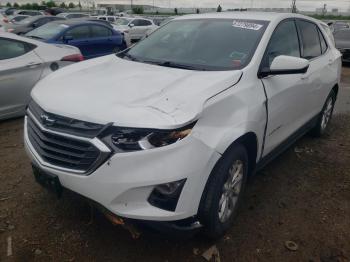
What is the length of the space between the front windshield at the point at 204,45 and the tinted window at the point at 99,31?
6669 mm

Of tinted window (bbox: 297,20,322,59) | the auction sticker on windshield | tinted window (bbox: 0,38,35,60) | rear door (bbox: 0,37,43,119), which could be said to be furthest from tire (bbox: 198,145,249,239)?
tinted window (bbox: 0,38,35,60)

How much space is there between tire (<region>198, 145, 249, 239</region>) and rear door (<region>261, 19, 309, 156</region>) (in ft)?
1.87

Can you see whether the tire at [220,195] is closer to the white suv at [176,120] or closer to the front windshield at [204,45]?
the white suv at [176,120]

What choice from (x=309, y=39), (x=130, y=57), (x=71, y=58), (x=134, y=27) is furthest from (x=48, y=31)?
(x=134, y=27)

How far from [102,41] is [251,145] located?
8.24 metres

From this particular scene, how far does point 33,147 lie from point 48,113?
1.13ft

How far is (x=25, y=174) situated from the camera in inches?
147

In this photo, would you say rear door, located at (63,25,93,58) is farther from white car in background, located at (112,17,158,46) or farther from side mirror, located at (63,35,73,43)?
white car in background, located at (112,17,158,46)

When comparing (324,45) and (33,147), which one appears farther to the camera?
(324,45)

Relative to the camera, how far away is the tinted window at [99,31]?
1003cm

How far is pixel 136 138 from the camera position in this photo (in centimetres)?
217

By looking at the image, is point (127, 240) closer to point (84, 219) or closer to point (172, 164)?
point (84, 219)

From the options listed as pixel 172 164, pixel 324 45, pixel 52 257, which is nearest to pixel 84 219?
pixel 52 257

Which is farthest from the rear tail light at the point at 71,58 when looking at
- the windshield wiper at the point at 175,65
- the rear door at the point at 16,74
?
the windshield wiper at the point at 175,65
